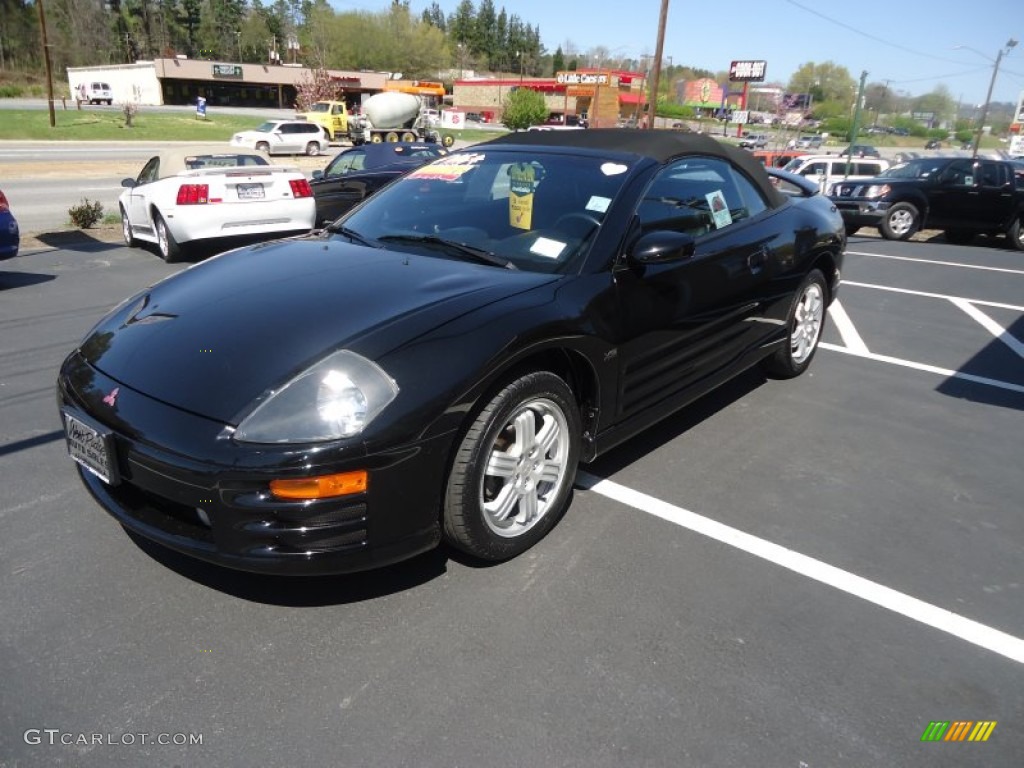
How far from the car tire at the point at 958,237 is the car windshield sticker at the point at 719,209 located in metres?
12.3

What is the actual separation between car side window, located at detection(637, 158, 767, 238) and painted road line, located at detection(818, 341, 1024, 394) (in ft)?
6.88

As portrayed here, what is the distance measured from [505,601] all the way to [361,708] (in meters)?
0.67

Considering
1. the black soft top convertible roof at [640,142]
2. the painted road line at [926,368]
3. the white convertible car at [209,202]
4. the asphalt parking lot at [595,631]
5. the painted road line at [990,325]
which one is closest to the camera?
the asphalt parking lot at [595,631]

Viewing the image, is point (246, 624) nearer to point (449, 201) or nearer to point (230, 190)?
point (449, 201)

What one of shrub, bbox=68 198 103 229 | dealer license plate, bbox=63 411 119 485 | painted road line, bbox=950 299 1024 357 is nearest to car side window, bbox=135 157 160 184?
shrub, bbox=68 198 103 229

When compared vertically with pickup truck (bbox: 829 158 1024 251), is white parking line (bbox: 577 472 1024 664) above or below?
below

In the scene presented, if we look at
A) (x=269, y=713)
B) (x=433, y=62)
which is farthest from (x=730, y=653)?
(x=433, y=62)

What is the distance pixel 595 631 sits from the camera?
2.48 meters

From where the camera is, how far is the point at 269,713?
2.09m

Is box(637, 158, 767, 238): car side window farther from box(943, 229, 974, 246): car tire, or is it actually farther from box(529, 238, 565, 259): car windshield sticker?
box(943, 229, 974, 246): car tire

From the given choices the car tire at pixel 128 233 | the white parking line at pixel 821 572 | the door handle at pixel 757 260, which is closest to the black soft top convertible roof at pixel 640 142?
the door handle at pixel 757 260

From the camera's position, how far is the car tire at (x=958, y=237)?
1405 centimetres

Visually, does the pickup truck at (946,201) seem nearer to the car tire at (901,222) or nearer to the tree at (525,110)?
the car tire at (901,222)

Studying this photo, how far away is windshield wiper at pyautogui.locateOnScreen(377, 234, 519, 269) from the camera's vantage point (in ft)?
10.3
